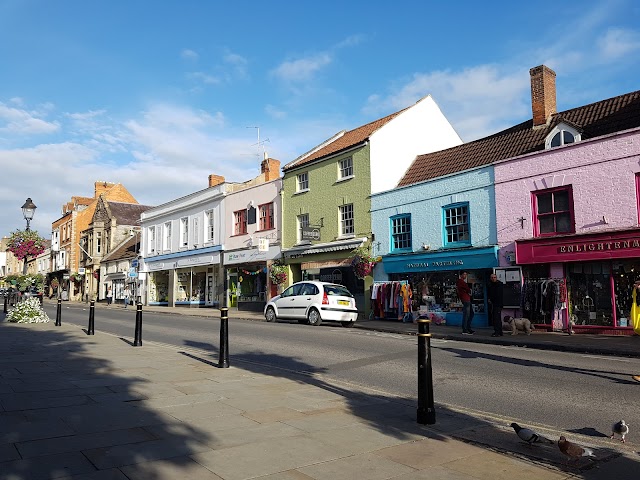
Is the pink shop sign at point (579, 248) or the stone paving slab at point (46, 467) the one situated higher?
the pink shop sign at point (579, 248)

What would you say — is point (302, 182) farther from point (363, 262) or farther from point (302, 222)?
point (363, 262)

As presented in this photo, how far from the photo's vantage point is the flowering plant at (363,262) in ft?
74.3

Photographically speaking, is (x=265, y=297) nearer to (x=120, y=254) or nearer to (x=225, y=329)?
(x=225, y=329)

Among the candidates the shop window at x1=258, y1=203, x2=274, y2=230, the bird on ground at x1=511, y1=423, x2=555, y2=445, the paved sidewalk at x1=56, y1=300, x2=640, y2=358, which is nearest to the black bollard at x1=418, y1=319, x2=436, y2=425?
the bird on ground at x1=511, y1=423, x2=555, y2=445

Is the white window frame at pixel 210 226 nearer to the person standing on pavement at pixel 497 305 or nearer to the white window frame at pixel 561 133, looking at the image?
the white window frame at pixel 561 133

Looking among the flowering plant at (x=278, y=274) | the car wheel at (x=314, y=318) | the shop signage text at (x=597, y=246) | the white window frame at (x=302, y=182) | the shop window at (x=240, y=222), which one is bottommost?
the car wheel at (x=314, y=318)

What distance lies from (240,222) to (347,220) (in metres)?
9.51

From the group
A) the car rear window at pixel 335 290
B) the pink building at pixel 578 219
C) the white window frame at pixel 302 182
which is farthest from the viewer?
the white window frame at pixel 302 182

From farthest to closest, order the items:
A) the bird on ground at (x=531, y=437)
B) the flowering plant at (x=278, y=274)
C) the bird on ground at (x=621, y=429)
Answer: the flowering plant at (x=278, y=274) → the bird on ground at (x=621, y=429) → the bird on ground at (x=531, y=437)

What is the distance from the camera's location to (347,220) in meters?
25.0

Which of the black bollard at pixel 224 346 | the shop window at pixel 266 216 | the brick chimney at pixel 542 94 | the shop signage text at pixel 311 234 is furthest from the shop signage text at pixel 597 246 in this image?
the shop window at pixel 266 216

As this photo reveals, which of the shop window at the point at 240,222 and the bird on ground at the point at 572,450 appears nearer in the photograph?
the bird on ground at the point at 572,450

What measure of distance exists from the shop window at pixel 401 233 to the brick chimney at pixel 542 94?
6177mm

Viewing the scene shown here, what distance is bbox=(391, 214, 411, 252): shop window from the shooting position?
21891mm
